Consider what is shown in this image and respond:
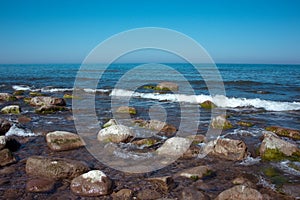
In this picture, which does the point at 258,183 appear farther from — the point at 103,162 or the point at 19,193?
the point at 19,193

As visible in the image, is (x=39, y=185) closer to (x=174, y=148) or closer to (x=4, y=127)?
(x=174, y=148)

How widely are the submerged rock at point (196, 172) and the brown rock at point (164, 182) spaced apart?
41 cm

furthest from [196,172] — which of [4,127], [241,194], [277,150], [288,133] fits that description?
[4,127]

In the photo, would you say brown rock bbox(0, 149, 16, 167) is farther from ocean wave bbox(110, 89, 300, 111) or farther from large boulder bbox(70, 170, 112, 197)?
ocean wave bbox(110, 89, 300, 111)

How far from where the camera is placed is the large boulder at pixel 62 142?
→ 21.9 feet

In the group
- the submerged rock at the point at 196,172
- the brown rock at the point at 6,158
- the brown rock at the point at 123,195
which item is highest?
the brown rock at the point at 6,158

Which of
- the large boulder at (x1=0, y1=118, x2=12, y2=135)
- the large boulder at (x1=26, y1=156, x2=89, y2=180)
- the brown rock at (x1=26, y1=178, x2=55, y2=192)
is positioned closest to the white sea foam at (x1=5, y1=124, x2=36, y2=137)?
the large boulder at (x1=0, y1=118, x2=12, y2=135)

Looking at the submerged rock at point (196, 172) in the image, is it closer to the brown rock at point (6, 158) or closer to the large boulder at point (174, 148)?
the large boulder at point (174, 148)

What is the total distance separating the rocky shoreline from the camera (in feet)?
14.8

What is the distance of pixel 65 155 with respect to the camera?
6.30 m

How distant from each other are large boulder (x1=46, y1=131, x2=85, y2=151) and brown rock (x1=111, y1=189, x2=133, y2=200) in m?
2.69

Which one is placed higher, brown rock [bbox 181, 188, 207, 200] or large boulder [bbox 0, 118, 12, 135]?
large boulder [bbox 0, 118, 12, 135]

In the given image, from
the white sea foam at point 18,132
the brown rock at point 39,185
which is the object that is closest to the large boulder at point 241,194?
the brown rock at point 39,185

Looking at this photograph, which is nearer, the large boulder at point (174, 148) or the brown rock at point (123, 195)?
the brown rock at point (123, 195)
